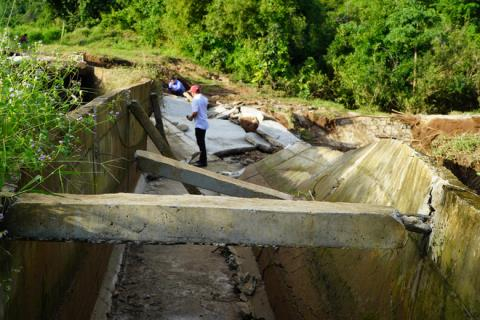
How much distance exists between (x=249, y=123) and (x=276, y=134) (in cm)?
72

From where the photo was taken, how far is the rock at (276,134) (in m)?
12.2

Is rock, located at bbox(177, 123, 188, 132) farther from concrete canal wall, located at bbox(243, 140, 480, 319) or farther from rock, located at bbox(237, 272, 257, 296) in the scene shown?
rock, located at bbox(237, 272, 257, 296)

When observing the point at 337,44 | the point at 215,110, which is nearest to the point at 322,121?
the point at 215,110

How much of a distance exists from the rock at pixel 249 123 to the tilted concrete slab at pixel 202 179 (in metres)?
7.30

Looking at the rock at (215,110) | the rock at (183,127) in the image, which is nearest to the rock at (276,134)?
the rock at (215,110)

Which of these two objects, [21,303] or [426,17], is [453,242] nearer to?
[21,303]

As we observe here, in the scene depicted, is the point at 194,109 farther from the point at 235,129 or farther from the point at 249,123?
the point at 249,123

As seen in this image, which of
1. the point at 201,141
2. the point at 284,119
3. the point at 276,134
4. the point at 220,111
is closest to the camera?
the point at 201,141

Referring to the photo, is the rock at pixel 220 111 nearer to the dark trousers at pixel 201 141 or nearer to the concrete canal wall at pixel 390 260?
the dark trousers at pixel 201 141

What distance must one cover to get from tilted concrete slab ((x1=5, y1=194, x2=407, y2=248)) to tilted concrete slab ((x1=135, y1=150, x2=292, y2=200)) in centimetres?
215

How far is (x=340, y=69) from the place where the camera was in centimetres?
1839

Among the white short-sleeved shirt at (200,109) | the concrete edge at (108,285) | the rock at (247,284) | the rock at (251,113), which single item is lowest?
the rock at (251,113)

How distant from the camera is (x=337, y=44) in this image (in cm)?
1917

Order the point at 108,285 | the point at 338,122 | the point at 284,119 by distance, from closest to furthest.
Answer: the point at 108,285, the point at 284,119, the point at 338,122
